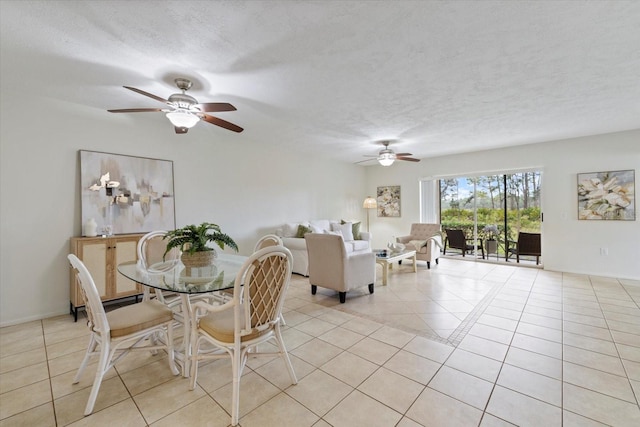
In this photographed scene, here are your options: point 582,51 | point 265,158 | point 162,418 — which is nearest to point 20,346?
point 162,418

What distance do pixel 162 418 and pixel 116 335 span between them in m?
0.61

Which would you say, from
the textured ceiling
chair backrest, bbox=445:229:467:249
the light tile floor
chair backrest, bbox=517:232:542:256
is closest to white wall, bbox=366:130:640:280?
chair backrest, bbox=517:232:542:256

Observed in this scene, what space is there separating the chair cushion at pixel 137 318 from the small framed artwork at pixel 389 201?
6.39m

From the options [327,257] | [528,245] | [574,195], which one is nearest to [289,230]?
[327,257]

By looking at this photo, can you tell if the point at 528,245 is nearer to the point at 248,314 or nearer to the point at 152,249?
the point at 248,314

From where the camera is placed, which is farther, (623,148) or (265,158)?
(265,158)

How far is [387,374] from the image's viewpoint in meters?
2.05

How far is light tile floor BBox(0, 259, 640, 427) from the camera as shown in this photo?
5.42ft

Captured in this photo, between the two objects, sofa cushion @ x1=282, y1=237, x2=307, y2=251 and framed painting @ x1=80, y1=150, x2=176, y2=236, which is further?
sofa cushion @ x1=282, y1=237, x2=307, y2=251

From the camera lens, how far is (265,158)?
5.50 metres

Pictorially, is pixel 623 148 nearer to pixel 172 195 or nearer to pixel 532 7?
pixel 532 7

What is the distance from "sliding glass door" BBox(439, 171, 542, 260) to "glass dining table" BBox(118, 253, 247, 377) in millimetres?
5923

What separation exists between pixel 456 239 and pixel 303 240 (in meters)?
3.74

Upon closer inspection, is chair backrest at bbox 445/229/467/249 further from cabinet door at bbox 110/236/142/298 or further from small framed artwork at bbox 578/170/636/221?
cabinet door at bbox 110/236/142/298
